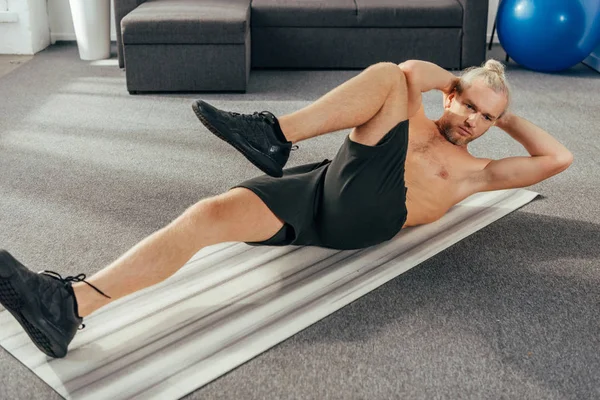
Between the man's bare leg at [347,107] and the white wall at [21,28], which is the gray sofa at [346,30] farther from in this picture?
the man's bare leg at [347,107]

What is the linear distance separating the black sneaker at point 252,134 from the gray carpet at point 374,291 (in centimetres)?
46

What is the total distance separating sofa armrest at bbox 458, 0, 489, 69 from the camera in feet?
14.6

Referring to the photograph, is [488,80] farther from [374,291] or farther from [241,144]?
[241,144]

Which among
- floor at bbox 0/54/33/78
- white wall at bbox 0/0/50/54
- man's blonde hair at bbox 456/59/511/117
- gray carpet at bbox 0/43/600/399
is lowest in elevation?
floor at bbox 0/54/33/78

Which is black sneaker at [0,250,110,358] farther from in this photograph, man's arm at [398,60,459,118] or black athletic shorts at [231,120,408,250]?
man's arm at [398,60,459,118]

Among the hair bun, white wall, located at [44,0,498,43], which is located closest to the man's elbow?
the hair bun

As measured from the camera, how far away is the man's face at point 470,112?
2148 mm

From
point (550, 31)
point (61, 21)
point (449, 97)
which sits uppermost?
point (449, 97)

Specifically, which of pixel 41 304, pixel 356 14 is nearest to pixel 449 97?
pixel 41 304

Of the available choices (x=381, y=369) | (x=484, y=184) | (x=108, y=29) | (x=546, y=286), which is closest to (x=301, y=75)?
(x=108, y=29)

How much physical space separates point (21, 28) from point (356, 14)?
241 cm

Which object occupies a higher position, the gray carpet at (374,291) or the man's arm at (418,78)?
the man's arm at (418,78)

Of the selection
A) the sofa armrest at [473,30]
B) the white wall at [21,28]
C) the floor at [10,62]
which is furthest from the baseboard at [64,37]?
the sofa armrest at [473,30]

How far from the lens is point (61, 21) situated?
5.36 meters
